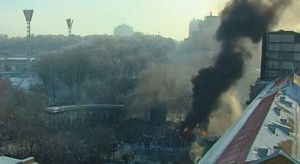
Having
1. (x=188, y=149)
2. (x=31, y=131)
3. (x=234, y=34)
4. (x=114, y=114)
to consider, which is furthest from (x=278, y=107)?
(x=114, y=114)

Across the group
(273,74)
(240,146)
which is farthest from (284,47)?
(240,146)

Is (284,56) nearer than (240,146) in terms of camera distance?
No

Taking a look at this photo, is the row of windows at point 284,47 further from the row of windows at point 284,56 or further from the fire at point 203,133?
the fire at point 203,133

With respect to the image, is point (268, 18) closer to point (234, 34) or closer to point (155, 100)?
point (234, 34)

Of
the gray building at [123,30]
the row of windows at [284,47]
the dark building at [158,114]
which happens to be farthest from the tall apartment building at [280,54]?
the gray building at [123,30]

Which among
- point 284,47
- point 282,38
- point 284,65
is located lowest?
point 284,65

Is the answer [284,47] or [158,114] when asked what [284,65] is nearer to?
[284,47]

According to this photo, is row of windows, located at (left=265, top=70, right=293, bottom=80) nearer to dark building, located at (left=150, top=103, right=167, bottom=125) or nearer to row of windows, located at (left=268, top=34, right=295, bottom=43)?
row of windows, located at (left=268, top=34, right=295, bottom=43)

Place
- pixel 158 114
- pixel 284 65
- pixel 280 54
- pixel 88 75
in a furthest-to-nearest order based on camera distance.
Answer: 1. pixel 88 75
2. pixel 158 114
3. pixel 284 65
4. pixel 280 54
